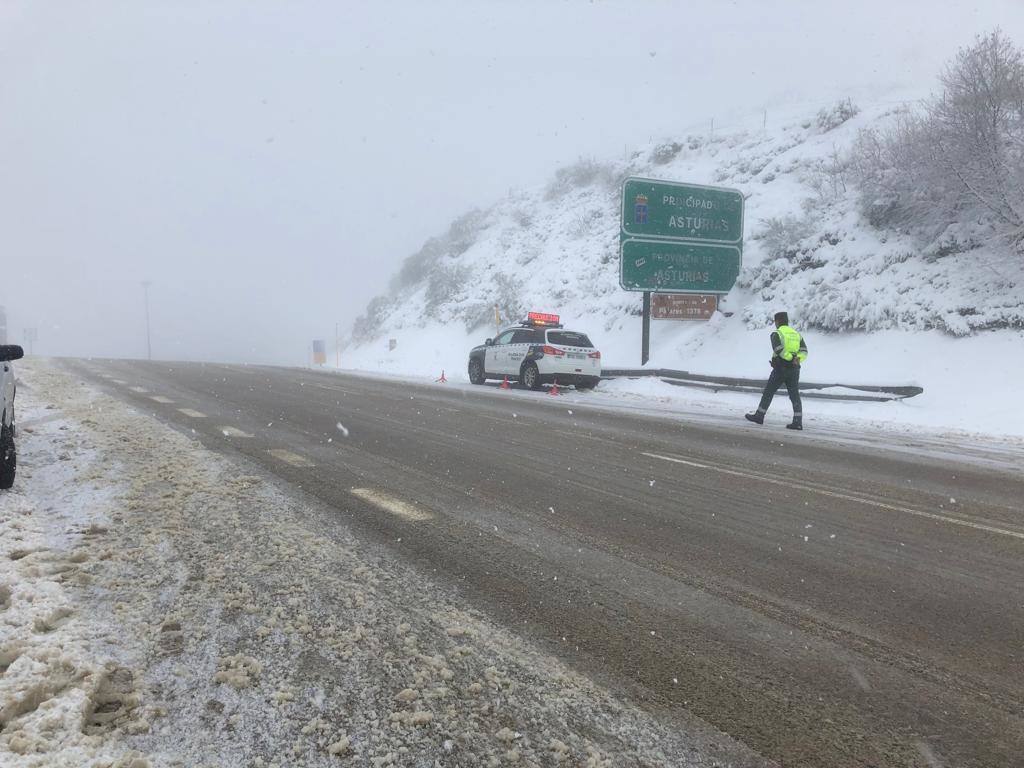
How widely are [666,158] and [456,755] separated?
134ft

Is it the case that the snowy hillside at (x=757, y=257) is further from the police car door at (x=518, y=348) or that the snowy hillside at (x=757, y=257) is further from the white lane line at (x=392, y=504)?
the white lane line at (x=392, y=504)

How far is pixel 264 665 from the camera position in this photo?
8.96 feet

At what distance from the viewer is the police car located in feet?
57.9

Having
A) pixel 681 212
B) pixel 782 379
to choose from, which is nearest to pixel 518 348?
pixel 681 212

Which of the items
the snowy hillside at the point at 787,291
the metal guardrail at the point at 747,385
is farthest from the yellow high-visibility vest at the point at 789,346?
the metal guardrail at the point at 747,385

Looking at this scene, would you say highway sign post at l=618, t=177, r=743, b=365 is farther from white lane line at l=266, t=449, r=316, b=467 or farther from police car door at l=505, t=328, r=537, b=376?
white lane line at l=266, t=449, r=316, b=467

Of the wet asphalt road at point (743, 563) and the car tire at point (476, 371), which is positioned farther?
the car tire at point (476, 371)

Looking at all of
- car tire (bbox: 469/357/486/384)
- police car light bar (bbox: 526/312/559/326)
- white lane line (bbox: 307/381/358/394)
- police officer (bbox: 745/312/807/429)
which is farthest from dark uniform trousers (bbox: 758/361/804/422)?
car tire (bbox: 469/357/486/384)

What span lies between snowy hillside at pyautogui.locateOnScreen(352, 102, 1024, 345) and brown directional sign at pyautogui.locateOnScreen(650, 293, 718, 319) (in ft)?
5.05

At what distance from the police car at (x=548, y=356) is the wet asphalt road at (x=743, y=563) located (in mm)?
8430

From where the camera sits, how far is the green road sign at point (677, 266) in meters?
19.5

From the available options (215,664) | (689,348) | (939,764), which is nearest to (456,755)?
(215,664)

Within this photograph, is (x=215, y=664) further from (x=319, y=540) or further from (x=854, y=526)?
(x=854, y=526)

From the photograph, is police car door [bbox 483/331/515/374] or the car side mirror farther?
police car door [bbox 483/331/515/374]
